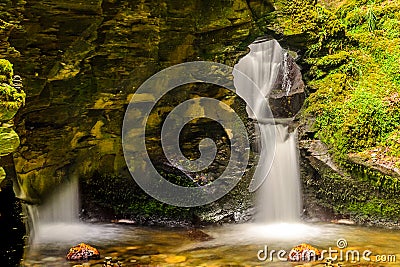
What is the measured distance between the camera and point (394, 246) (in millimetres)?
5211

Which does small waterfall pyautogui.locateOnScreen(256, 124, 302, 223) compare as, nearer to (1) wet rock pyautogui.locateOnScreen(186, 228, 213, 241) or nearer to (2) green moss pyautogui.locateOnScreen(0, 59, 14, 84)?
(1) wet rock pyautogui.locateOnScreen(186, 228, 213, 241)

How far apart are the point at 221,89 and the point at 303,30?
168 cm

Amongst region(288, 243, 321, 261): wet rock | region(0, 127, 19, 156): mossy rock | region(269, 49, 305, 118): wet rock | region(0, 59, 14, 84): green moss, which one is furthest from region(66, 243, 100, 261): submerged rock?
region(269, 49, 305, 118): wet rock

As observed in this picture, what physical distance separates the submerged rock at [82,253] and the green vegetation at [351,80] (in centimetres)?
398

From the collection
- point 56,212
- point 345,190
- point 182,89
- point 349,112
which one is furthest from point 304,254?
point 56,212

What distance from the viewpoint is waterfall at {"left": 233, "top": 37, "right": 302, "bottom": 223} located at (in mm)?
6922

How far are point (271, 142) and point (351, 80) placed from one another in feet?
6.00

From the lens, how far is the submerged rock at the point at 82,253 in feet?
15.7

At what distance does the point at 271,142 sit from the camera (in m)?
7.18

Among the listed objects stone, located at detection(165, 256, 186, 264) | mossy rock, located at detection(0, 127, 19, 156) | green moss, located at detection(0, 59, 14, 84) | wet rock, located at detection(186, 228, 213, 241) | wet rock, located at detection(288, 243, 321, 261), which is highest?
green moss, located at detection(0, 59, 14, 84)

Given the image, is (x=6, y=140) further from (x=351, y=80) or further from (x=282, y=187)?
(x=351, y=80)

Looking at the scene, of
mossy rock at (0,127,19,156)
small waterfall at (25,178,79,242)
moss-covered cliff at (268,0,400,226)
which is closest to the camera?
mossy rock at (0,127,19,156)

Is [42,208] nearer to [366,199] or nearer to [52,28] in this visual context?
[52,28]

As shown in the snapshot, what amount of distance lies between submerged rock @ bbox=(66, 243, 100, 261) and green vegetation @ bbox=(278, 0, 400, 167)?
3977 millimetres
